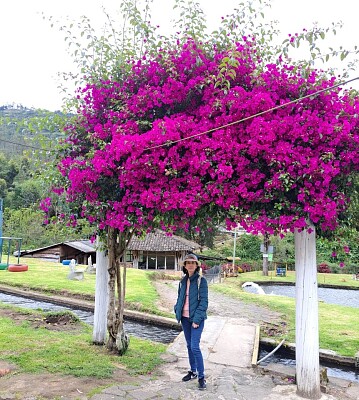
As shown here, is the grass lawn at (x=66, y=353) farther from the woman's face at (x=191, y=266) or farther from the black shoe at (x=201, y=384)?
the woman's face at (x=191, y=266)

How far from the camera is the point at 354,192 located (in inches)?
183

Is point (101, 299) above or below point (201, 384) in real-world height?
above

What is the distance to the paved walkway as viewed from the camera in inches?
179

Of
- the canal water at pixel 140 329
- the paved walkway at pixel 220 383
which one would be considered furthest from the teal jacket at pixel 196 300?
the canal water at pixel 140 329

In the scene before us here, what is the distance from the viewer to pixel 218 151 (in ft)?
14.3

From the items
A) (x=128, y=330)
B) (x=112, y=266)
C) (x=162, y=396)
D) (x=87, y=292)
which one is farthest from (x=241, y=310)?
(x=162, y=396)

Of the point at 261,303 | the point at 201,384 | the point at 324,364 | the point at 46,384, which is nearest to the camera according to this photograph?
the point at 46,384

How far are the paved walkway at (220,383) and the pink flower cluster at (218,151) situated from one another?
1.93m

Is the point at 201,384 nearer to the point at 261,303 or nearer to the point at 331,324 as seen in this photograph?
the point at 331,324

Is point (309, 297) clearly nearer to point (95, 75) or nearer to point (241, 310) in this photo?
point (95, 75)

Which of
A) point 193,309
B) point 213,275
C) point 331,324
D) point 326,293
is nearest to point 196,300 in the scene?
point 193,309

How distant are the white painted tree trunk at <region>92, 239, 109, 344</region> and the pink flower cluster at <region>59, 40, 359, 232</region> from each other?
150 cm

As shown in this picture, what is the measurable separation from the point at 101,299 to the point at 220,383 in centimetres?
238

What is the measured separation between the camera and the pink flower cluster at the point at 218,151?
418 cm
